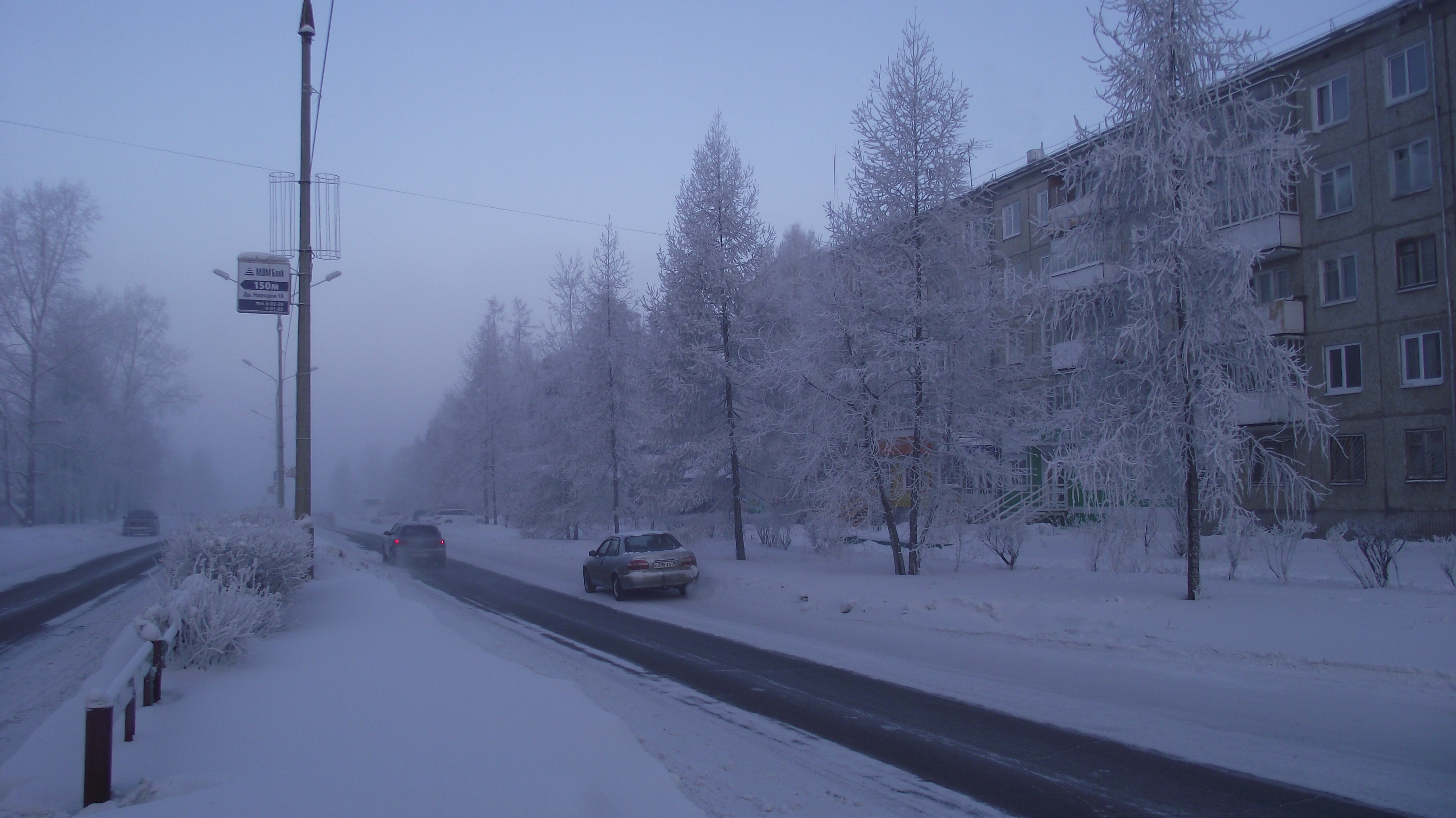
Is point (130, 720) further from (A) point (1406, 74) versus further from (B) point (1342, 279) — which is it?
(A) point (1406, 74)

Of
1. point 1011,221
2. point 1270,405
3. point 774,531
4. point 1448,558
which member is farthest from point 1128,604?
point 1011,221

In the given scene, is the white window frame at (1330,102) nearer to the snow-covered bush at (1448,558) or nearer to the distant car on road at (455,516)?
the snow-covered bush at (1448,558)

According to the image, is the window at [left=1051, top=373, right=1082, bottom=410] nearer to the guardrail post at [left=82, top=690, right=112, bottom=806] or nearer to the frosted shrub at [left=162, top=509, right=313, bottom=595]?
the frosted shrub at [left=162, top=509, right=313, bottom=595]

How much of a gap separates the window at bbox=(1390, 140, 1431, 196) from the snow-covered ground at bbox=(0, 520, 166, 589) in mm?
38632

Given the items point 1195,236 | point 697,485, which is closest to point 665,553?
point 697,485

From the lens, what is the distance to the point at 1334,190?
25.0 meters

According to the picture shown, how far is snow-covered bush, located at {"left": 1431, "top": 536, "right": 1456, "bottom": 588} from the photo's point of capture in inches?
547

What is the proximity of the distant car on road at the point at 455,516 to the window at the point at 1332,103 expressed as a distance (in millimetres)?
49970

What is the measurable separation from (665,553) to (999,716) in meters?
11.2

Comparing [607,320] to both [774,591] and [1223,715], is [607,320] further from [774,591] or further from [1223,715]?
[1223,715]

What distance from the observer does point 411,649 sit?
Result: 10.5 m

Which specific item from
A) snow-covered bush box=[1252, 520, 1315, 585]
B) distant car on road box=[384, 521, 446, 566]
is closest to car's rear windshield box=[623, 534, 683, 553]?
snow-covered bush box=[1252, 520, 1315, 585]

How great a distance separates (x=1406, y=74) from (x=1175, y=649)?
21.9 metres

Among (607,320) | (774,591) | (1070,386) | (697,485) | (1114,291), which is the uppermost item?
(607,320)
